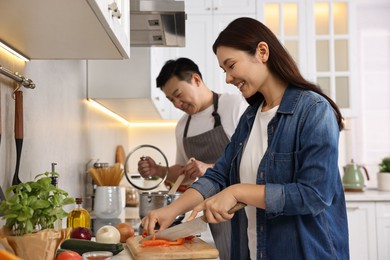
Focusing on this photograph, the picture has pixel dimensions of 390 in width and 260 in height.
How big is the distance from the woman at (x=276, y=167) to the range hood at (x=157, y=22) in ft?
1.78

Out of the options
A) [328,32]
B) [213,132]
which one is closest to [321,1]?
[328,32]

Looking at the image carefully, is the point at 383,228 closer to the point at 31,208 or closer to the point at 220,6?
the point at 220,6

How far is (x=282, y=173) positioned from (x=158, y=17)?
98 centimetres

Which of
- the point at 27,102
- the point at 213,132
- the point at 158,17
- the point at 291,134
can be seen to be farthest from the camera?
the point at 213,132

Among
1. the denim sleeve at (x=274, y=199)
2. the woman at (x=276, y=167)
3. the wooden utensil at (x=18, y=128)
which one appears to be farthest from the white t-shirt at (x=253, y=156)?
the wooden utensil at (x=18, y=128)

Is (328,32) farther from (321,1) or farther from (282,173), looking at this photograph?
(282,173)

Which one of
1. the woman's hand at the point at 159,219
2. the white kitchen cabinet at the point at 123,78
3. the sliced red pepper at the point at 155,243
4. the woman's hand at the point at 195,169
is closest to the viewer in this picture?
the sliced red pepper at the point at 155,243

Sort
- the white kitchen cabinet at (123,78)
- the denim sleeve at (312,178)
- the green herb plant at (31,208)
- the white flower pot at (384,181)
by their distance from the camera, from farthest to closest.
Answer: the white flower pot at (384,181)
the white kitchen cabinet at (123,78)
the denim sleeve at (312,178)
the green herb plant at (31,208)

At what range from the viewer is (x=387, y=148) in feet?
16.3

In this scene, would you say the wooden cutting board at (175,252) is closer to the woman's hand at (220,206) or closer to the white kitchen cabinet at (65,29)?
the woman's hand at (220,206)

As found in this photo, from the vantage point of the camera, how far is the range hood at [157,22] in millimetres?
2057

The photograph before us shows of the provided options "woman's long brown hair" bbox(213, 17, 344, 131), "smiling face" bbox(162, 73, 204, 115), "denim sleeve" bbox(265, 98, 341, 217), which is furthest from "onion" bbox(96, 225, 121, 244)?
"smiling face" bbox(162, 73, 204, 115)

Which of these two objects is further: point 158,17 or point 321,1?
point 321,1

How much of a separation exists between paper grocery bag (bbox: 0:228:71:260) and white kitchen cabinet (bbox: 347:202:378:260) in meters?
2.93
